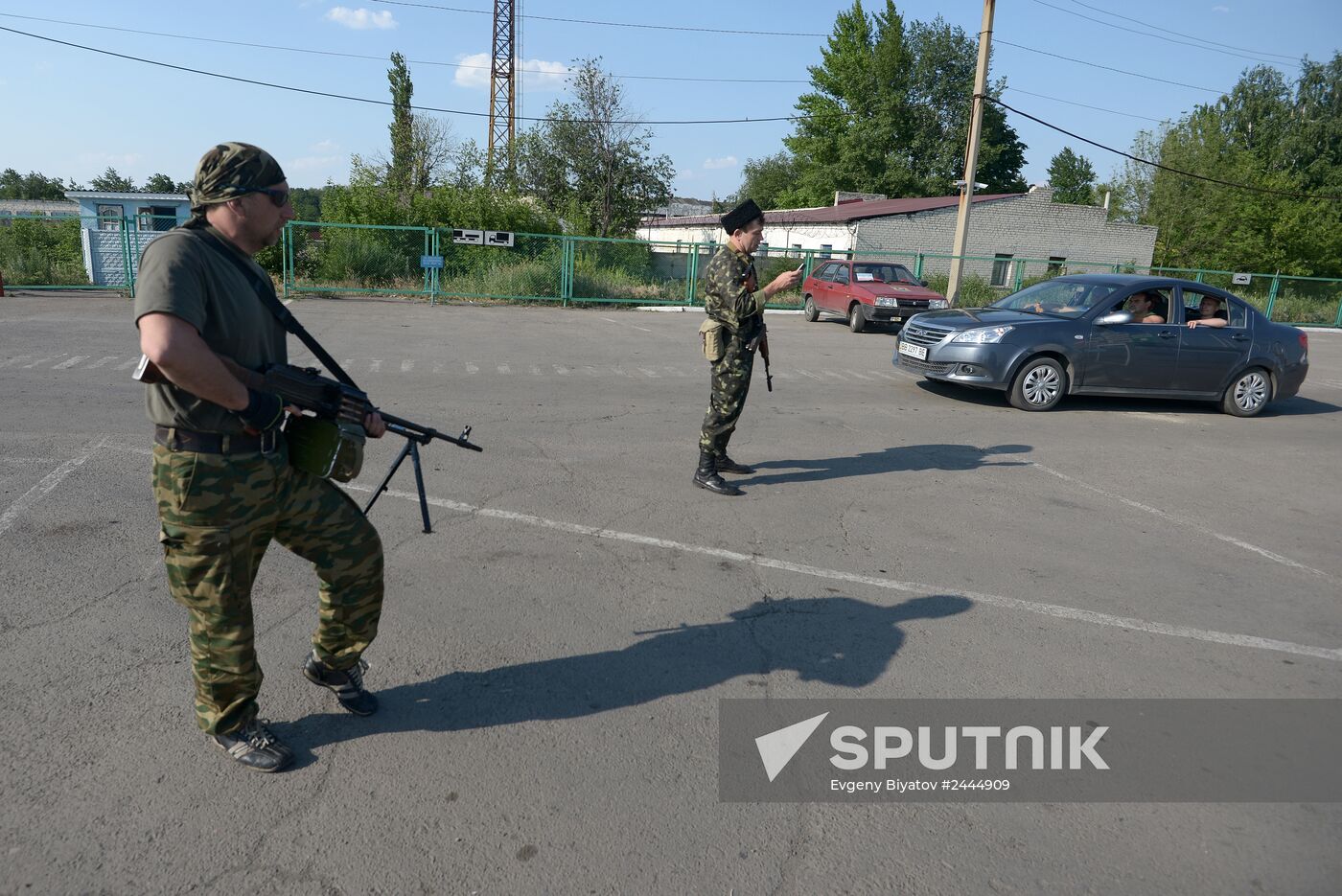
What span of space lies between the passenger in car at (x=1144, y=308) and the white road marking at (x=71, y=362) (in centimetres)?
1239

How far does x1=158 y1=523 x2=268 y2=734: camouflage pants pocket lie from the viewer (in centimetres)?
254

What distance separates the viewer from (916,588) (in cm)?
457

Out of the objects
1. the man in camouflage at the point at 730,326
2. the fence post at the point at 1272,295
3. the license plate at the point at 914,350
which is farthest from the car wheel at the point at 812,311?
the fence post at the point at 1272,295

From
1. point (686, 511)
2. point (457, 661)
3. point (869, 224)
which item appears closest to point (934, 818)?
point (457, 661)

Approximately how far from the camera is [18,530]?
15.3 ft

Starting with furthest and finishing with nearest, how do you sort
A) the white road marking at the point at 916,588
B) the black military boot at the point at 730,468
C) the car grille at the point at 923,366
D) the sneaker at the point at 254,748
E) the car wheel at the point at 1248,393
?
the car wheel at the point at 1248,393, the car grille at the point at 923,366, the black military boot at the point at 730,468, the white road marking at the point at 916,588, the sneaker at the point at 254,748

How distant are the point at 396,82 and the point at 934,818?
37443 millimetres

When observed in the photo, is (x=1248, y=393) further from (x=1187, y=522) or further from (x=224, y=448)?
(x=224, y=448)

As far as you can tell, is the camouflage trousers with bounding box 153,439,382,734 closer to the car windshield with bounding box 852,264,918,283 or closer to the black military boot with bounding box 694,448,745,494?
the black military boot with bounding box 694,448,745,494

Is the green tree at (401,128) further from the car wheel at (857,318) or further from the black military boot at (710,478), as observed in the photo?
the black military boot at (710,478)

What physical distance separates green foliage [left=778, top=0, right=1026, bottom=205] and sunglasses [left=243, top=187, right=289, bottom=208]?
175ft

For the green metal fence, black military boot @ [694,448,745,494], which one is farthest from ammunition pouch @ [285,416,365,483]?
the green metal fence

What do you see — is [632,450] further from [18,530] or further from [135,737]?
[135,737]

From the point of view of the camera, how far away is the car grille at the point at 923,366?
10125 millimetres
